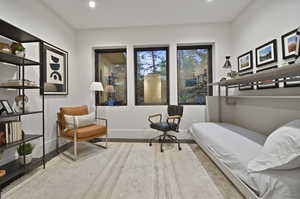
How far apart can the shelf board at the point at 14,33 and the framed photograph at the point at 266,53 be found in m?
3.51

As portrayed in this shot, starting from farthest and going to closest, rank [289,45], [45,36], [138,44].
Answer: [138,44] < [45,36] < [289,45]

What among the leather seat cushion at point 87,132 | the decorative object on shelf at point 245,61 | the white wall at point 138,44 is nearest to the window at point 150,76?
the white wall at point 138,44

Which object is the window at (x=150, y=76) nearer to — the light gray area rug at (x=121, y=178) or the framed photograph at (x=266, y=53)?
the light gray area rug at (x=121, y=178)

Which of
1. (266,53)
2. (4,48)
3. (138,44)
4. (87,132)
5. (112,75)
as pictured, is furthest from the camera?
(112,75)

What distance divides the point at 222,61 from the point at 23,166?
162 inches

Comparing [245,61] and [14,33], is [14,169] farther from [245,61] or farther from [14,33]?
[245,61]

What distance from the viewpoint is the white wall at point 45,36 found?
2074 millimetres

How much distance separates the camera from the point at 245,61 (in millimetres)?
2873

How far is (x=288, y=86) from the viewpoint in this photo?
1924 millimetres

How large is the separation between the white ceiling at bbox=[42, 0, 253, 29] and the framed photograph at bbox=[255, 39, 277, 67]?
3.27 ft

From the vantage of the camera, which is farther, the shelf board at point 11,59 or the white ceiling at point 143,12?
the white ceiling at point 143,12

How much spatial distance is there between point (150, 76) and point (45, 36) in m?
2.32

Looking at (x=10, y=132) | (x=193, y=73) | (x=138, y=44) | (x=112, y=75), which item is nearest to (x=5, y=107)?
(x=10, y=132)

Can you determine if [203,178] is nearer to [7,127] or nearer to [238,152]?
[238,152]
